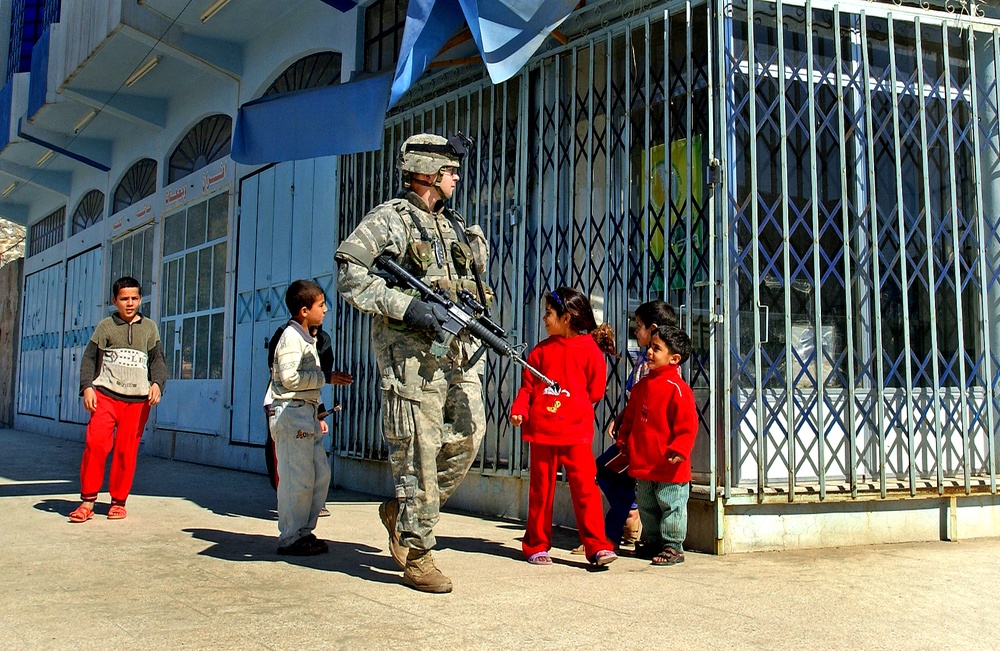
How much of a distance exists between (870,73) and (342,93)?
11.8 feet

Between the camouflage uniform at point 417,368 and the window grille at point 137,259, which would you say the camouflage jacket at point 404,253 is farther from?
the window grille at point 137,259

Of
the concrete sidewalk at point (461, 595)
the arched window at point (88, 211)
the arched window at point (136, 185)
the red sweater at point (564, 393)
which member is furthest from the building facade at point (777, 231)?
the arched window at point (88, 211)

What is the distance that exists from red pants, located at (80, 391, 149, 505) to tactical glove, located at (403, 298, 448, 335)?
9.64 ft

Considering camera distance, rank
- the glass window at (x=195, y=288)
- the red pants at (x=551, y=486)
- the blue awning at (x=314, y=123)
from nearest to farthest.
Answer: the red pants at (x=551, y=486) → the blue awning at (x=314, y=123) → the glass window at (x=195, y=288)

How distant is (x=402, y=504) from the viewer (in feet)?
12.6

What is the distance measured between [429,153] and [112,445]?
334cm

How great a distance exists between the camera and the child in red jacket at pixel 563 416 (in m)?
4.40

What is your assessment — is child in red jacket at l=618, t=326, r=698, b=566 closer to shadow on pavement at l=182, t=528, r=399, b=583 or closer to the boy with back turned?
shadow on pavement at l=182, t=528, r=399, b=583

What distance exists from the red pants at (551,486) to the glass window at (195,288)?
657cm

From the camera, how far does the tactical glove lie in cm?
370

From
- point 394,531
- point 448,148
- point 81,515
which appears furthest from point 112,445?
point 448,148

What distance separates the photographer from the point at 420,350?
152 inches

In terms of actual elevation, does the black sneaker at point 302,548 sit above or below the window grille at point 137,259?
below

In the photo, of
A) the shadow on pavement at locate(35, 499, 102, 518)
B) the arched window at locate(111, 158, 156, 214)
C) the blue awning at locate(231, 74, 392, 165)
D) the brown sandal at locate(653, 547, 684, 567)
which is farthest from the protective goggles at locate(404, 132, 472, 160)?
the arched window at locate(111, 158, 156, 214)
